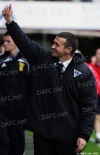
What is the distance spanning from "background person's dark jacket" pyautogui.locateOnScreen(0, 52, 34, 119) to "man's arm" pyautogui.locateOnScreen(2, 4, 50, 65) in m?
1.81

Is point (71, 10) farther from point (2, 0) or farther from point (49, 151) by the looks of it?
point (49, 151)

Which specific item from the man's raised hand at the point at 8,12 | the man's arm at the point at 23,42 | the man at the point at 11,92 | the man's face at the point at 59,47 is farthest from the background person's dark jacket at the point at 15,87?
the man's raised hand at the point at 8,12

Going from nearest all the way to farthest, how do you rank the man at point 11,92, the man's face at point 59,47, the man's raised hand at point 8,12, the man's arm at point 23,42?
the man's raised hand at point 8,12
the man's arm at point 23,42
the man's face at point 59,47
the man at point 11,92

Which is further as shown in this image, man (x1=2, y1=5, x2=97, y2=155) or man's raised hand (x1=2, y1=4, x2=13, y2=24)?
man (x1=2, y1=5, x2=97, y2=155)

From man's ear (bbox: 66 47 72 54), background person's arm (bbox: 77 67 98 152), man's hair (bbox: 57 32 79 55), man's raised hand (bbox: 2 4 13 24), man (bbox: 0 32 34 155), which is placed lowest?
man (bbox: 0 32 34 155)

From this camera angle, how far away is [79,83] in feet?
20.9

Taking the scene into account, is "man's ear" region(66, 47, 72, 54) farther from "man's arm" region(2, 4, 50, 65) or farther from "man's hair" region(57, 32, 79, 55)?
"man's arm" region(2, 4, 50, 65)

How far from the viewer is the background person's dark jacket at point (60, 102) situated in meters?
6.31

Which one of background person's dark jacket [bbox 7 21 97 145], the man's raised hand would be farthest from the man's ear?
the man's raised hand

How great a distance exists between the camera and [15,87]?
8.29 metres

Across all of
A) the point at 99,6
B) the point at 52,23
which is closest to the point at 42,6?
the point at 52,23

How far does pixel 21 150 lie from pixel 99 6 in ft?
36.8

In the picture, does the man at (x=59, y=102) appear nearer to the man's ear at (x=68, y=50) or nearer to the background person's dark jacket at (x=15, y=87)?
the man's ear at (x=68, y=50)

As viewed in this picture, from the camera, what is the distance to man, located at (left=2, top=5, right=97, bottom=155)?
6309mm
